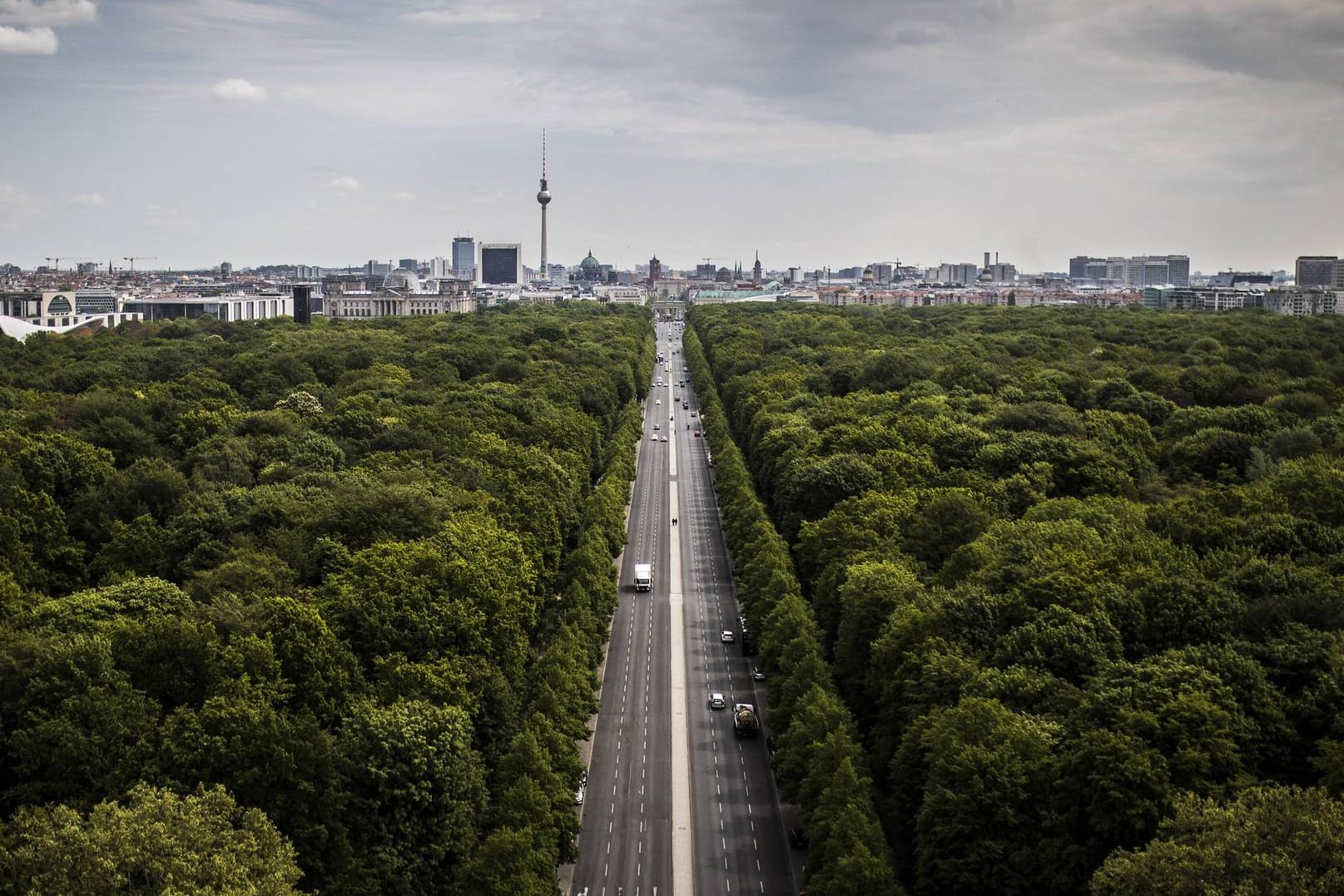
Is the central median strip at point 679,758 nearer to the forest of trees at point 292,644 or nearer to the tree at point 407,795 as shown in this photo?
the forest of trees at point 292,644

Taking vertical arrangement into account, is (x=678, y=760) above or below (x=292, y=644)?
below

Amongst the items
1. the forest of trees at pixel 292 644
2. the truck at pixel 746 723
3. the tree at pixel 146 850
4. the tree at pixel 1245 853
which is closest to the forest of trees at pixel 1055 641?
the tree at pixel 1245 853

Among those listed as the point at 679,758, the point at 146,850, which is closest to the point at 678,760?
the point at 679,758

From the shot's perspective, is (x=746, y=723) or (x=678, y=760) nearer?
(x=678, y=760)

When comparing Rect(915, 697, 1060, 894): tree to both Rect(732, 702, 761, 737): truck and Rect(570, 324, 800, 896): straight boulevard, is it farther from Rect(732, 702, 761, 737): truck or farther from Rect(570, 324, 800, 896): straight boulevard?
Rect(732, 702, 761, 737): truck

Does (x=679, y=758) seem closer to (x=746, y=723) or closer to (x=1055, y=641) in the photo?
(x=746, y=723)
